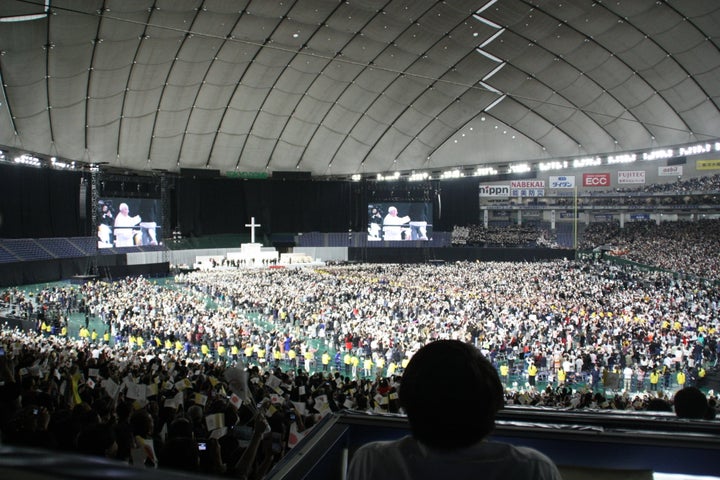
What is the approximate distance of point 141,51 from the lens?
32.3m

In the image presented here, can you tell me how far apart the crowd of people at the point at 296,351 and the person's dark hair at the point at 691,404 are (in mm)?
289

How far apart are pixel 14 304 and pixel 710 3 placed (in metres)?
34.8

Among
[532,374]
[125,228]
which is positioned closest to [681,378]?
[532,374]

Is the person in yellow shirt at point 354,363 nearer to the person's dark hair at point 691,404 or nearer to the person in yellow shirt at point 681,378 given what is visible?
the person in yellow shirt at point 681,378

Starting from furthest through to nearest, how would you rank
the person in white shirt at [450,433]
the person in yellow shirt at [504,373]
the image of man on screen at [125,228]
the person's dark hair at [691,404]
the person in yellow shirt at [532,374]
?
the image of man on screen at [125,228] < the person in yellow shirt at [504,373] < the person in yellow shirt at [532,374] < the person's dark hair at [691,404] < the person in white shirt at [450,433]

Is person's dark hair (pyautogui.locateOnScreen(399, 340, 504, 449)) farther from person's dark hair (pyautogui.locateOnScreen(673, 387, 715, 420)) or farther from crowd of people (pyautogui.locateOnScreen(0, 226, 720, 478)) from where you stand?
person's dark hair (pyautogui.locateOnScreen(673, 387, 715, 420))

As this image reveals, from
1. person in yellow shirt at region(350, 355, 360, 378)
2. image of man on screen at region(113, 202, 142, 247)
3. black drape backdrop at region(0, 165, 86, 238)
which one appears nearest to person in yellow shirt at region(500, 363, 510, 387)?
person in yellow shirt at region(350, 355, 360, 378)

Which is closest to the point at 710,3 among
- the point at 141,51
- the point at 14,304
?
the point at 141,51

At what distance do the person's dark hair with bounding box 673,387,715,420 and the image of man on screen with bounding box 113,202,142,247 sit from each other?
44693mm

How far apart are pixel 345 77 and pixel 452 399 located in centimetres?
3980

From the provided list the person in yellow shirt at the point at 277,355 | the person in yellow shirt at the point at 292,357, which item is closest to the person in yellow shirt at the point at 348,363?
the person in yellow shirt at the point at 292,357

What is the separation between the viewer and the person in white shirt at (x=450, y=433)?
1.42 m

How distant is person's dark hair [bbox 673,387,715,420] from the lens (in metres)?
3.73

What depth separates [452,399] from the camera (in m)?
1.48
